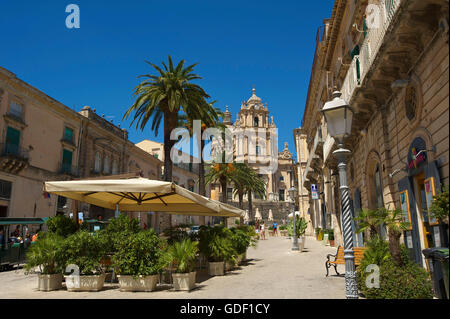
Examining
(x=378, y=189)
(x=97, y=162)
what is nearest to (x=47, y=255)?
(x=378, y=189)

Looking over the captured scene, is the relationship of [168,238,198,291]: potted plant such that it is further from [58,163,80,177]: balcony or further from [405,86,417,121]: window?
[58,163,80,177]: balcony

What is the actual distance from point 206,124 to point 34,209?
574 inches

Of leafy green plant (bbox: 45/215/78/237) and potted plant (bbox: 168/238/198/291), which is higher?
leafy green plant (bbox: 45/215/78/237)

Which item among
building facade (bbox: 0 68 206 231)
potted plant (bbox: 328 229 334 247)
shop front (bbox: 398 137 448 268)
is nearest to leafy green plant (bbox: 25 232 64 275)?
shop front (bbox: 398 137 448 268)

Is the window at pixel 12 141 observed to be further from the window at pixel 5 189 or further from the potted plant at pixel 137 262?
the potted plant at pixel 137 262

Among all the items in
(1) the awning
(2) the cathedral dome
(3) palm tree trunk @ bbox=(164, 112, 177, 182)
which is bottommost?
(1) the awning

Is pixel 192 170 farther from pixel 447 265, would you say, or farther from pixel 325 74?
pixel 447 265

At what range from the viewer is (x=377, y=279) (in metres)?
6.62

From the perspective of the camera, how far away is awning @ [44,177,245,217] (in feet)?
26.7

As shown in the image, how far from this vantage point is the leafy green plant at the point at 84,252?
319 inches

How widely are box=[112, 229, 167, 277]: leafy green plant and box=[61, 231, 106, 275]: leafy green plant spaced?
0.49 m

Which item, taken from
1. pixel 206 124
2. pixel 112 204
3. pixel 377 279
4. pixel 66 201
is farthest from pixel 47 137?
pixel 377 279
